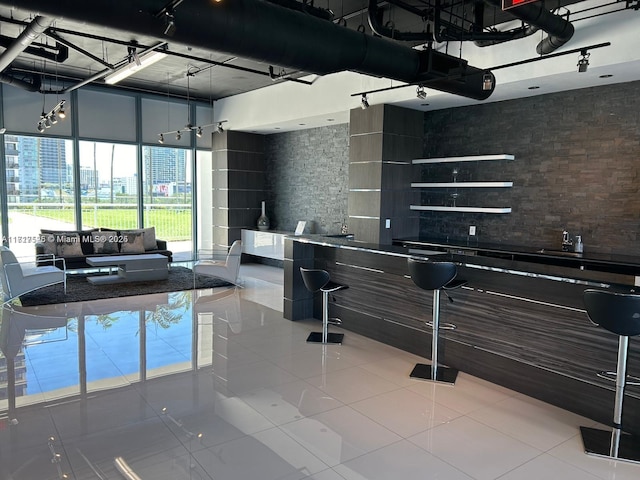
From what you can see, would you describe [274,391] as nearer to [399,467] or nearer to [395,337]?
[399,467]

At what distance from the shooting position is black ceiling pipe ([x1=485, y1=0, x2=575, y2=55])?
3.97m

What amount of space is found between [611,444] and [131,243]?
28.9ft

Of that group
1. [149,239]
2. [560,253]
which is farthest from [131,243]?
[560,253]

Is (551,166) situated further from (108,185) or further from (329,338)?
(108,185)

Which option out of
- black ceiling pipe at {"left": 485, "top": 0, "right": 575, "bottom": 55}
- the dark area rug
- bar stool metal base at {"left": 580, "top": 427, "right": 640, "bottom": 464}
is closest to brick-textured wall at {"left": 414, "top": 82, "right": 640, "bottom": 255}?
black ceiling pipe at {"left": 485, "top": 0, "right": 575, "bottom": 55}

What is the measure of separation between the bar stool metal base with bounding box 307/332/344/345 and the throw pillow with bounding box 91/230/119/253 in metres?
5.68

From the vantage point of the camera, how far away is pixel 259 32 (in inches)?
146

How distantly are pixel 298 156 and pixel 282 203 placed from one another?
1212 mm

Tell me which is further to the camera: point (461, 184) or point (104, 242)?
point (104, 242)

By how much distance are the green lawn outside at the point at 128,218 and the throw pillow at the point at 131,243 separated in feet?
3.15

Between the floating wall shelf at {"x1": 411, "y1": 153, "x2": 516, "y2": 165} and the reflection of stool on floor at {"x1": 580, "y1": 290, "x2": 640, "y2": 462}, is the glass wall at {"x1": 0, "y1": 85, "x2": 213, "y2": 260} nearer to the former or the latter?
the floating wall shelf at {"x1": 411, "y1": 153, "x2": 516, "y2": 165}

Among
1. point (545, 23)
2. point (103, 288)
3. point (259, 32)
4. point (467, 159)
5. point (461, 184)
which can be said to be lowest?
point (103, 288)

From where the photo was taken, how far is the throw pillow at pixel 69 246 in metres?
8.78

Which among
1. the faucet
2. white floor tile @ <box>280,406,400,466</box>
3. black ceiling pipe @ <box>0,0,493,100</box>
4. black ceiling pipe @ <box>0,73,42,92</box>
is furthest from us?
black ceiling pipe @ <box>0,73,42,92</box>
